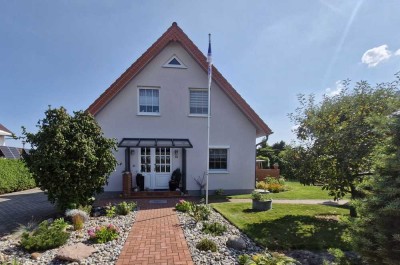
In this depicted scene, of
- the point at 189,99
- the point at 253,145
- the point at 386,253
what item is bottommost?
the point at 386,253

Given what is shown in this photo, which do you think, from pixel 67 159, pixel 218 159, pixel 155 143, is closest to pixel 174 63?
pixel 155 143

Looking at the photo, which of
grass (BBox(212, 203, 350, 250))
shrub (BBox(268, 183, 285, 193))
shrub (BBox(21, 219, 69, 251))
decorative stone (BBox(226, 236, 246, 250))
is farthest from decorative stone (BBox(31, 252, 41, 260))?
shrub (BBox(268, 183, 285, 193))

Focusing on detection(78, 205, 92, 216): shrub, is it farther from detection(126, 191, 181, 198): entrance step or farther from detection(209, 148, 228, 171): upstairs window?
detection(209, 148, 228, 171): upstairs window

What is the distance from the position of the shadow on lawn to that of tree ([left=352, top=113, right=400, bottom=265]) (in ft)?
6.66

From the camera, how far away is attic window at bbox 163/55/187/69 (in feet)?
50.0

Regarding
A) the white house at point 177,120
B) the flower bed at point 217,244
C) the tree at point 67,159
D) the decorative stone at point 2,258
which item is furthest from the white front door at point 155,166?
the decorative stone at point 2,258

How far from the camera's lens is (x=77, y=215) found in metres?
8.19

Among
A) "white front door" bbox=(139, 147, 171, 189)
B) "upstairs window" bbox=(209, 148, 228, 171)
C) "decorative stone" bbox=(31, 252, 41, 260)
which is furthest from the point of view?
"upstairs window" bbox=(209, 148, 228, 171)

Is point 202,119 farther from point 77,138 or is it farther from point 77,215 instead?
point 77,215

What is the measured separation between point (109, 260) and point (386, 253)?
16.4 feet

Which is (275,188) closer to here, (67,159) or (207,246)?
(207,246)

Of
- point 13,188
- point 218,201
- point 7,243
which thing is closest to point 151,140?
point 218,201

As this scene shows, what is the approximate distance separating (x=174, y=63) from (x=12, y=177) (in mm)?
13451

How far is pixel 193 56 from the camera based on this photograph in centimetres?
1521
